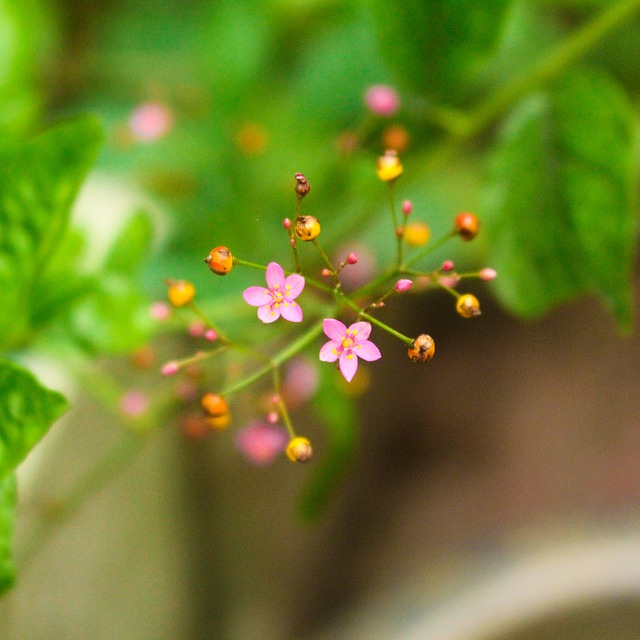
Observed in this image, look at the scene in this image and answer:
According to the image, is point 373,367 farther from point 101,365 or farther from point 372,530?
point 101,365

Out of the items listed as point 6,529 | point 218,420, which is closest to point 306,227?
point 218,420

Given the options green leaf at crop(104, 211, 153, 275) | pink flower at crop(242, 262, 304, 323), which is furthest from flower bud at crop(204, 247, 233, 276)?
green leaf at crop(104, 211, 153, 275)

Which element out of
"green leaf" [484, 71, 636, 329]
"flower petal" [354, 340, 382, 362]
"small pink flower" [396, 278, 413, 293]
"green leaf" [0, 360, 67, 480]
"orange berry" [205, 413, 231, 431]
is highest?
"green leaf" [484, 71, 636, 329]

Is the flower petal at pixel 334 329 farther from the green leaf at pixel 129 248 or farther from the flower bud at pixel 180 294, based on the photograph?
the green leaf at pixel 129 248

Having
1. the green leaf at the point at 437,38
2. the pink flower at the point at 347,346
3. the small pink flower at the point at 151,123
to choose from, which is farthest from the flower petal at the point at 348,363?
the small pink flower at the point at 151,123

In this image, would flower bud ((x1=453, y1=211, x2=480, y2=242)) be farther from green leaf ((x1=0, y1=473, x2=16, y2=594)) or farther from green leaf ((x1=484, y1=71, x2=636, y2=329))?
green leaf ((x1=0, y1=473, x2=16, y2=594))

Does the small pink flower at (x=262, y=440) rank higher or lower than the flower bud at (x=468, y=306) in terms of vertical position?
higher

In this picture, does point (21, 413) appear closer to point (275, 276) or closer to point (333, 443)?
point (275, 276)
